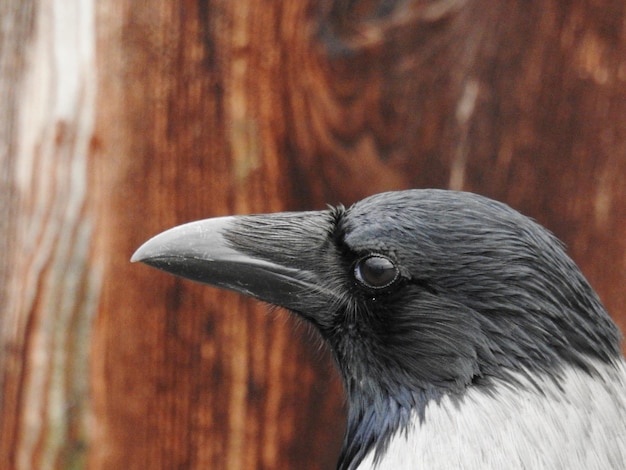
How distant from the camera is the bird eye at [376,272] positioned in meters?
1.53

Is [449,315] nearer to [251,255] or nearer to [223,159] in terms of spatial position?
[251,255]

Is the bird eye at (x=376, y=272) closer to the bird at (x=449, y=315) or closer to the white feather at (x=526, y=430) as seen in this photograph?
the bird at (x=449, y=315)

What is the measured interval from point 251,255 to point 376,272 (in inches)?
9.2

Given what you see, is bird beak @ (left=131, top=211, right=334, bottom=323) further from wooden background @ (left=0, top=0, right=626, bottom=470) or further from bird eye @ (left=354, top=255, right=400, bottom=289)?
wooden background @ (left=0, top=0, right=626, bottom=470)

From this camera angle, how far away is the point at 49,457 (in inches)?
76.1

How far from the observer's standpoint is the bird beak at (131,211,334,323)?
1584mm

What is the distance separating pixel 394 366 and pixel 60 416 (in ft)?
2.64

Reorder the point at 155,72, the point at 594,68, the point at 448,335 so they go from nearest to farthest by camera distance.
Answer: the point at 448,335, the point at 155,72, the point at 594,68

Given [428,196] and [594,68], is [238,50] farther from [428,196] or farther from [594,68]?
[594,68]

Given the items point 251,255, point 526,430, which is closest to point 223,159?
point 251,255

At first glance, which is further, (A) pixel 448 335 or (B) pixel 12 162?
(B) pixel 12 162

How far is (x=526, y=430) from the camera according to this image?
1445 mm

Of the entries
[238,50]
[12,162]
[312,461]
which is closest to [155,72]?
[238,50]

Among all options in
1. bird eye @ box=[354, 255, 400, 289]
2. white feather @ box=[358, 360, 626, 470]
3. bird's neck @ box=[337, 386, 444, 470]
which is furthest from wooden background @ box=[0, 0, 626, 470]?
white feather @ box=[358, 360, 626, 470]
